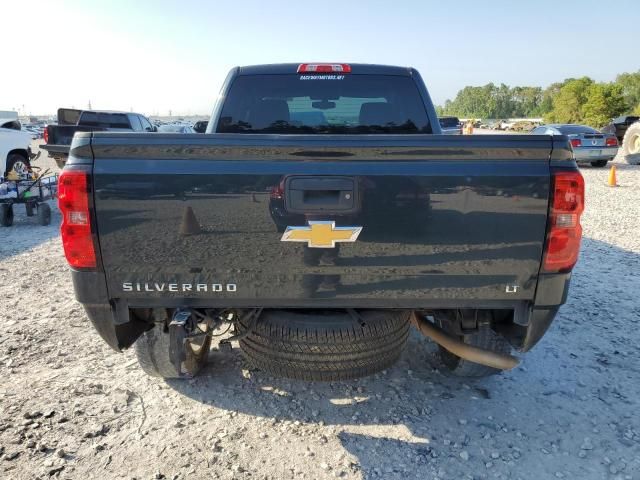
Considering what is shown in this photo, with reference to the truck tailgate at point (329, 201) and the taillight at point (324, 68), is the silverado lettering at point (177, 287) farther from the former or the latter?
the taillight at point (324, 68)

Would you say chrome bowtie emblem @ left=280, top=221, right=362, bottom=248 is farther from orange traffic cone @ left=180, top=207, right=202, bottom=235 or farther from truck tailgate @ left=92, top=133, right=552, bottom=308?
orange traffic cone @ left=180, top=207, right=202, bottom=235

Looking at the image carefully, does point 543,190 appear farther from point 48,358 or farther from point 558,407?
point 48,358

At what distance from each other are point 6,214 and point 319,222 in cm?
825

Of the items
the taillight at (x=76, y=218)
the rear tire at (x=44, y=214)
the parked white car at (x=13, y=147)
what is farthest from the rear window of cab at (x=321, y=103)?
the parked white car at (x=13, y=147)

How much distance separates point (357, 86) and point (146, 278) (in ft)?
8.38

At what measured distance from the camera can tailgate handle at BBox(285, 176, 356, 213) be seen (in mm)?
2176

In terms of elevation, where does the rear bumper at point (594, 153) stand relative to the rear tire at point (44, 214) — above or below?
above

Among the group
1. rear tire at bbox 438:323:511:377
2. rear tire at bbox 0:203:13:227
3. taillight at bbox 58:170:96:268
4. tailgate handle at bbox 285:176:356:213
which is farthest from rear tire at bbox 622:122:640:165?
taillight at bbox 58:170:96:268

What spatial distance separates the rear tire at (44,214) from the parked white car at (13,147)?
3.11m

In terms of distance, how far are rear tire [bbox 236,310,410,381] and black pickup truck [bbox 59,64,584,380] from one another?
0.68ft

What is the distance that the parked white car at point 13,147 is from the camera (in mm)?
11008

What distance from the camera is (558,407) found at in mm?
3076

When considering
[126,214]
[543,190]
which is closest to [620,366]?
[543,190]

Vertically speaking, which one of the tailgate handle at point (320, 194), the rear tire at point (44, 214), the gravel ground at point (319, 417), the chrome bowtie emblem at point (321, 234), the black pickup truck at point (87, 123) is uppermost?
the black pickup truck at point (87, 123)
